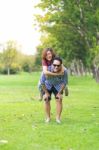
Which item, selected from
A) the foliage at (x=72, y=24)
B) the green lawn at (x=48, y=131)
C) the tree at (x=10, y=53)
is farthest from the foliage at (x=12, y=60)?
the green lawn at (x=48, y=131)

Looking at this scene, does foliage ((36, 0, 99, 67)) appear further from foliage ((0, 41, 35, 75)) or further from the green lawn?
foliage ((0, 41, 35, 75))

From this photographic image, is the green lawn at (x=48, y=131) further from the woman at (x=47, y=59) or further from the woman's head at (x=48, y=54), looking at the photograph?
the woman's head at (x=48, y=54)

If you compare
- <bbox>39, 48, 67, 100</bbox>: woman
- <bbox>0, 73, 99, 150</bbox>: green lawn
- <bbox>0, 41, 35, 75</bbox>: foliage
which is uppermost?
<bbox>39, 48, 67, 100</bbox>: woman

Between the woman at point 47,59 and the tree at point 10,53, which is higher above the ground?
the woman at point 47,59

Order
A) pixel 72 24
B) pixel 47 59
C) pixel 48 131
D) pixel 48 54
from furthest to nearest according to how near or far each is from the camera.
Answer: pixel 72 24
pixel 47 59
pixel 48 54
pixel 48 131

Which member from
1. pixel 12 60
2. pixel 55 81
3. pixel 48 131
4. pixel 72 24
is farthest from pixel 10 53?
pixel 48 131

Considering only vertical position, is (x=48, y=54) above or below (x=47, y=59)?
above

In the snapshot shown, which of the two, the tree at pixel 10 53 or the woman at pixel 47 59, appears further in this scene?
the tree at pixel 10 53

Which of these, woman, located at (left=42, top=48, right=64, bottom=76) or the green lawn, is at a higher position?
woman, located at (left=42, top=48, right=64, bottom=76)

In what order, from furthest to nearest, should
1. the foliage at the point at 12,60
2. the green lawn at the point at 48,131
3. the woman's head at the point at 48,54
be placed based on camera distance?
the foliage at the point at 12,60 → the woman's head at the point at 48,54 → the green lawn at the point at 48,131

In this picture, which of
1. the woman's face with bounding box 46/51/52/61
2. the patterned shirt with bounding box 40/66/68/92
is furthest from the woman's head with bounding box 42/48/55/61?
the patterned shirt with bounding box 40/66/68/92

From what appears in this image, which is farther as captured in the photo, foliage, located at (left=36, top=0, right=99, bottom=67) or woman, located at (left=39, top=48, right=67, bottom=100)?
foliage, located at (left=36, top=0, right=99, bottom=67)

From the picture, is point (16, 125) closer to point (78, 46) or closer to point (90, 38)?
point (90, 38)

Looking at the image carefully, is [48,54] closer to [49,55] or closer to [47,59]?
[49,55]
